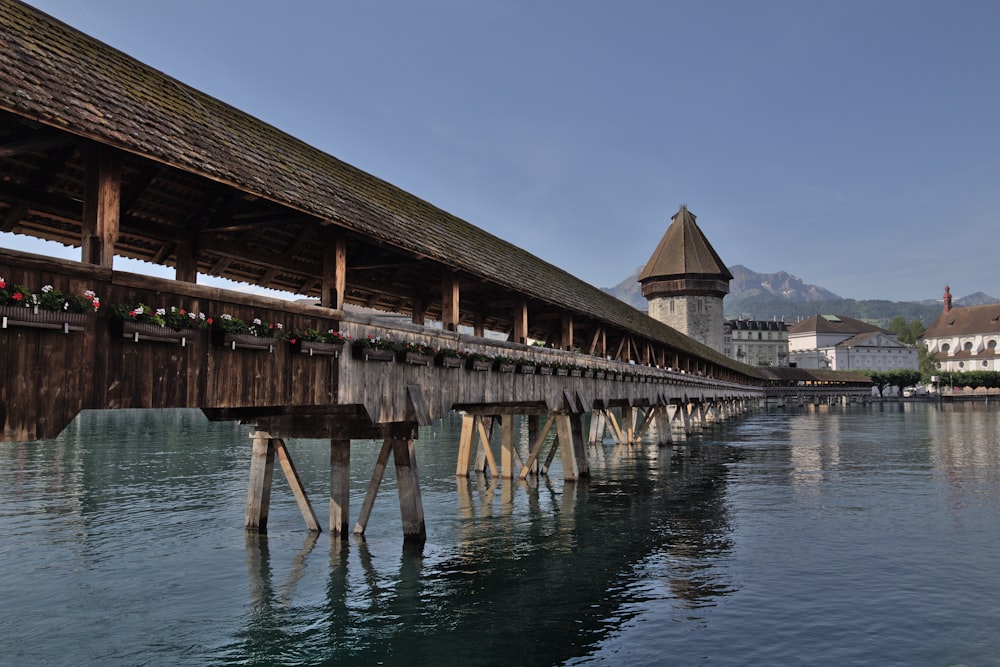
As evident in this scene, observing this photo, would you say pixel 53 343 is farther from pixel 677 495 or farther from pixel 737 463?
pixel 737 463

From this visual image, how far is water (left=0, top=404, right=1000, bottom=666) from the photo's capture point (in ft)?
32.8

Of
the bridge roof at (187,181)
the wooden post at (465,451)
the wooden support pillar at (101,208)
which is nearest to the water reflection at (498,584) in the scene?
the wooden post at (465,451)

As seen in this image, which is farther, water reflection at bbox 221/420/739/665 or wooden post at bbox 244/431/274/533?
wooden post at bbox 244/431/274/533

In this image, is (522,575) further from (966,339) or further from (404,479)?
(966,339)

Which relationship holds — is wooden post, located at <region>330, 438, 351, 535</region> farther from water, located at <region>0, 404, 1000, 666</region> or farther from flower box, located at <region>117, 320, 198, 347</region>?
flower box, located at <region>117, 320, 198, 347</region>

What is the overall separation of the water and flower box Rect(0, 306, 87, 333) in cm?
473

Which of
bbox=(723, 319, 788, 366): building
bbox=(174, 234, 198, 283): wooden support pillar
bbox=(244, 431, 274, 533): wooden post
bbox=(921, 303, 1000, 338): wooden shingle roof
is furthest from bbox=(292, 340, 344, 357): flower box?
bbox=(921, 303, 1000, 338): wooden shingle roof

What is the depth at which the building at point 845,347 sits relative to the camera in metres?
153

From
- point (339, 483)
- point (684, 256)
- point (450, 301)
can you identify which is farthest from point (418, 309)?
point (684, 256)

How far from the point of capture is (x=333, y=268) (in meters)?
12.2

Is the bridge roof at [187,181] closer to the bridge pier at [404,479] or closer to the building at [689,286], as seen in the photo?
the bridge pier at [404,479]

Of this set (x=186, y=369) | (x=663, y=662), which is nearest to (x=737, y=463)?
(x=663, y=662)

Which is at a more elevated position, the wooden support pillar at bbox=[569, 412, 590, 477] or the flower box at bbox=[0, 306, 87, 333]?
the flower box at bbox=[0, 306, 87, 333]

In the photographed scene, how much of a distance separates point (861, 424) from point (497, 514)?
53.7 m
